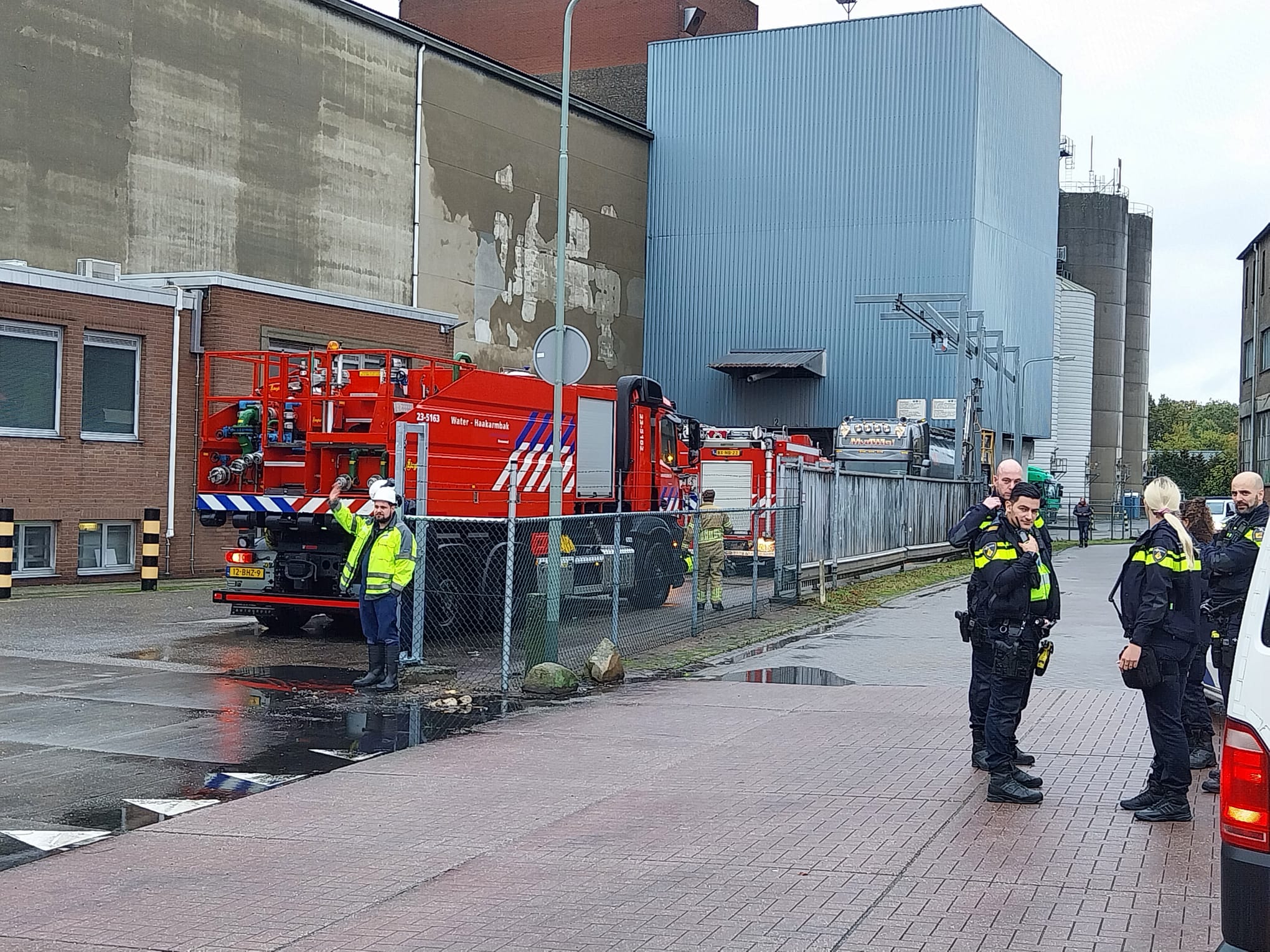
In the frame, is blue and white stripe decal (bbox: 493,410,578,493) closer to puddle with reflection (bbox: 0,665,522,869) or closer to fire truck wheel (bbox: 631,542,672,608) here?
fire truck wheel (bbox: 631,542,672,608)

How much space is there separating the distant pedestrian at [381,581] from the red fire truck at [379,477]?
1.80m

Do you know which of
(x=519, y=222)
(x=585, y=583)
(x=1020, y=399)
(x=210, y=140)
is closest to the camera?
(x=585, y=583)


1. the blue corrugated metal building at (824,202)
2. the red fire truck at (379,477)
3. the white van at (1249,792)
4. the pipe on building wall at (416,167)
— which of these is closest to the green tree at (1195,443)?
the blue corrugated metal building at (824,202)

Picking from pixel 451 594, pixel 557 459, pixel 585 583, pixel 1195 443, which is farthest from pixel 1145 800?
pixel 1195 443

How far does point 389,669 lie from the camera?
40.3 ft

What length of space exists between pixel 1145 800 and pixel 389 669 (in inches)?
264

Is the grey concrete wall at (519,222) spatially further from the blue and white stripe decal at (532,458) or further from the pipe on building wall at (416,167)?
the blue and white stripe decal at (532,458)

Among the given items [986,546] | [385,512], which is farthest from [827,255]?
[986,546]

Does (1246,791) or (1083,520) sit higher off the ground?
(1246,791)

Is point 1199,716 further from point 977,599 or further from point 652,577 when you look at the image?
point 652,577

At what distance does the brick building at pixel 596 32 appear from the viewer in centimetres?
5506

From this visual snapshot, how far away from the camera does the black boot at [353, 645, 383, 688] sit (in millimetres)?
12273

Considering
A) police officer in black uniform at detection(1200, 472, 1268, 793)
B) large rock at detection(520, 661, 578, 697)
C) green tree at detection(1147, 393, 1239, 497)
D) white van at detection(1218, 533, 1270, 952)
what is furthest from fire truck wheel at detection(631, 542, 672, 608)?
green tree at detection(1147, 393, 1239, 497)

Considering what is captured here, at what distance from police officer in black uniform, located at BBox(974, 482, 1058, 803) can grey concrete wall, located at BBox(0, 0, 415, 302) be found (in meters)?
23.8
